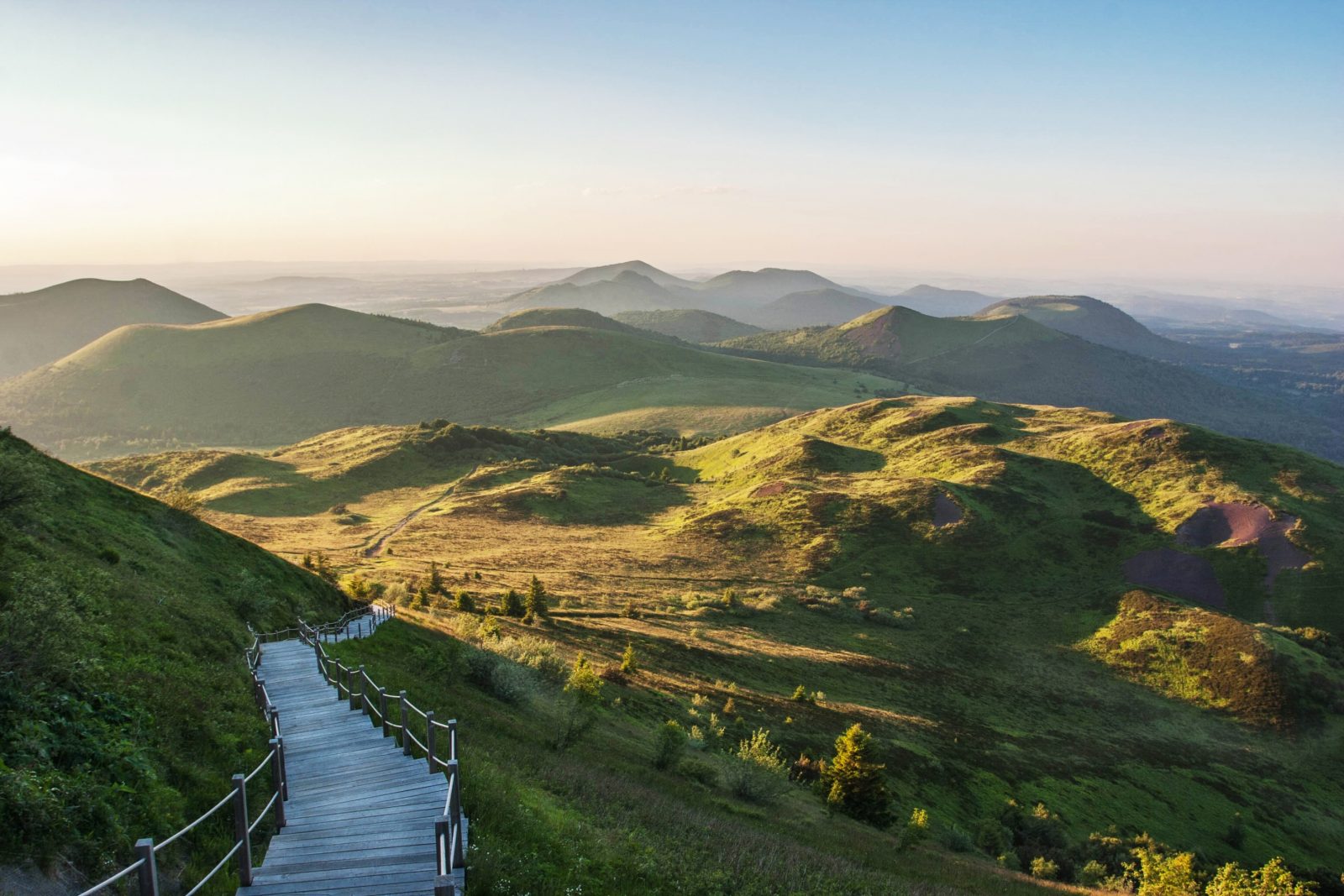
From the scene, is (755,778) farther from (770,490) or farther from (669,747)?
(770,490)

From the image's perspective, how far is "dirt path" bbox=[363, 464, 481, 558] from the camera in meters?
83.9

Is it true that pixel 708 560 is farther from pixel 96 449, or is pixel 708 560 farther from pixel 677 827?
pixel 96 449

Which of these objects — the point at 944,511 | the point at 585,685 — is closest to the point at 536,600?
the point at 585,685

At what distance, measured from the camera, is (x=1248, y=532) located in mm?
91812

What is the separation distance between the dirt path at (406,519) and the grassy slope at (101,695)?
6052 cm

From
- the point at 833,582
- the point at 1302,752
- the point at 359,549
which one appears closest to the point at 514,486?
the point at 359,549

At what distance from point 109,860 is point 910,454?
5307 inches

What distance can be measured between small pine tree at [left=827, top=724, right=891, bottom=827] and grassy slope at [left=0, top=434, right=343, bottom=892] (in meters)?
23.7

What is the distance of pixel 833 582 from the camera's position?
87.6 meters

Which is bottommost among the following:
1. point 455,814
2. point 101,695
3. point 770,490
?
point 770,490

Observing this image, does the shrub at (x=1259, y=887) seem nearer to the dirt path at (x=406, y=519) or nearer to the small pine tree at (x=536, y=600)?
the small pine tree at (x=536, y=600)

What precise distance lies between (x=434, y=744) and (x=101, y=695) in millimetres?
5413

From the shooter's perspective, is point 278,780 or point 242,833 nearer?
point 242,833

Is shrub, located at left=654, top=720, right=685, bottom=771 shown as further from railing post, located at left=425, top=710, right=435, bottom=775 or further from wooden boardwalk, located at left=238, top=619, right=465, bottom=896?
railing post, located at left=425, top=710, right=435, bottom=775
